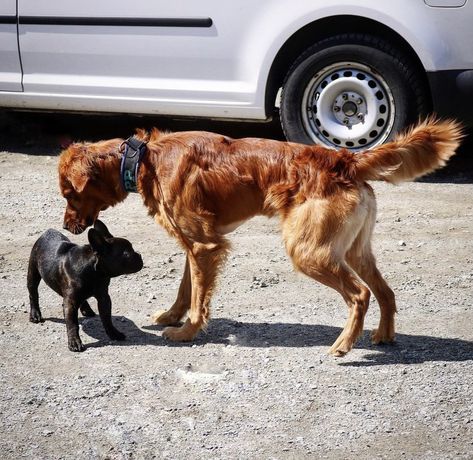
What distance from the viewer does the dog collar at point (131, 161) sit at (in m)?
5.04

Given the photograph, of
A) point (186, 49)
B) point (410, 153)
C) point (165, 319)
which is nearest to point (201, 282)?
point (165, 319)

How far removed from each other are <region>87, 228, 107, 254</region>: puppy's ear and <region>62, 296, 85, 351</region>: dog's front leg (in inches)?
11.9

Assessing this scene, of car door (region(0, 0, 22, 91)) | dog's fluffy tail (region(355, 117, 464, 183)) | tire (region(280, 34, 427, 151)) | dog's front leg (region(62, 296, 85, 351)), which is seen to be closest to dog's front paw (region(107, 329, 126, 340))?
dog's front leg (region(62, 296, 85, 351))

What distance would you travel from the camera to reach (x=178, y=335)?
5117mm

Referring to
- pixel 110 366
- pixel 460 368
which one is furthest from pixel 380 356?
pixel 110 366

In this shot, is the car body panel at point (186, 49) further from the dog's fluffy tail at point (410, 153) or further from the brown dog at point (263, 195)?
the dog's fluffy tail at point (410, 153)

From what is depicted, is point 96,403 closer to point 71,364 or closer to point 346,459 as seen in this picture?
point 71,364

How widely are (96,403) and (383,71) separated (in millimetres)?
4120

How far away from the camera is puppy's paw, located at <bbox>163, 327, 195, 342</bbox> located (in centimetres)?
511

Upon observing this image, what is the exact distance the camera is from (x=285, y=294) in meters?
5.73

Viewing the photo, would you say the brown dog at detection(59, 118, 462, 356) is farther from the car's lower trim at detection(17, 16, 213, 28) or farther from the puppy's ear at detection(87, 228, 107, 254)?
the car's lower trim at detection(17, 16, 213, 28)

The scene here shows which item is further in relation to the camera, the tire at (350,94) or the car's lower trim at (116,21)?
the car's lower trim at (116,21)

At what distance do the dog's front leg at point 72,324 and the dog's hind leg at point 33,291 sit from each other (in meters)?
0.46

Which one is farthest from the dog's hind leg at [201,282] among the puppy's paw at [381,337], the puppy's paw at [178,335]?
the puppy's paw at [381,337]
